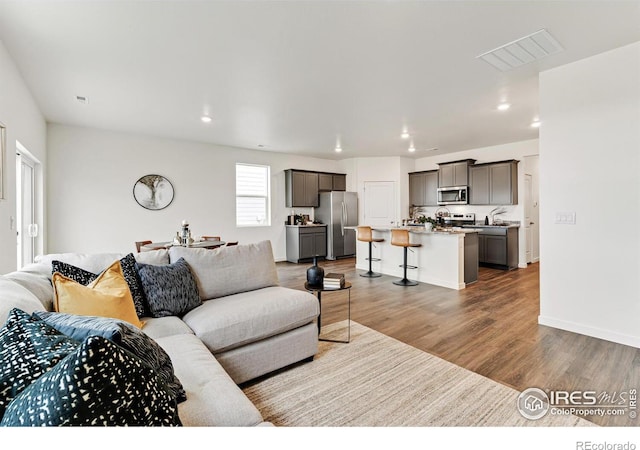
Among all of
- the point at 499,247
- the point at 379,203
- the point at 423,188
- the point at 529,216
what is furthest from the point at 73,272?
the point at 529,216

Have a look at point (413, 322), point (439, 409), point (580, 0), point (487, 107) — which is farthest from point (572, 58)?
point (439, 409)

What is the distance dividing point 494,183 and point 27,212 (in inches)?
318

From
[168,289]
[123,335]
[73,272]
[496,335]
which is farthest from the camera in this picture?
[496,335]

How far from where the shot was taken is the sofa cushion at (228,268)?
2.40 metres

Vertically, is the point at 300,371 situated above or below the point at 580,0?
below

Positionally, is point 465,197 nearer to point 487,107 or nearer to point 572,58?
point 487,107

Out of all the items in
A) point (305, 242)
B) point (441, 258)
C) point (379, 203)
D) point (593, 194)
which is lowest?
point (441, 258)

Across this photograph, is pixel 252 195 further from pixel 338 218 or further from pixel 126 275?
pixel 126 275

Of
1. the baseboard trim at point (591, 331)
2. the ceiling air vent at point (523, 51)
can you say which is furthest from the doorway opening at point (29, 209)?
the baseboard trim at point (591, 331)

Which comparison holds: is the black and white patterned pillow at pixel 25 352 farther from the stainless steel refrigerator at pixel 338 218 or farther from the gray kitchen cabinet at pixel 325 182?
the gray kitchen cabinet at pixel 325 182

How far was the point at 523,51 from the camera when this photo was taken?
2.60 m

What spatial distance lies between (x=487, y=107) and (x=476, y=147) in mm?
2838

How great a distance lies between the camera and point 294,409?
178 centimetres

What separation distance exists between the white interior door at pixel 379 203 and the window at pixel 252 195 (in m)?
2.61
